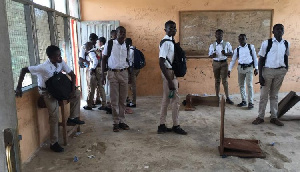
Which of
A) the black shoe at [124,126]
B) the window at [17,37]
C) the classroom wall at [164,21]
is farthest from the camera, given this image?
the classroom wall at [164,21]

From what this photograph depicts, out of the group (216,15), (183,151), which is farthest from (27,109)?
(216,15)

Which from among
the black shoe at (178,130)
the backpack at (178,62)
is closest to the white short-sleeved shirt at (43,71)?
the backpack at (178,62)

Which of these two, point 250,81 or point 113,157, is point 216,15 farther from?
point 113,157

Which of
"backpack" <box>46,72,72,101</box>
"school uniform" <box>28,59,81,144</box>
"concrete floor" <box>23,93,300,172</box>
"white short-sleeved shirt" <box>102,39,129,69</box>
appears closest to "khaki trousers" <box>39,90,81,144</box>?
"school uniform" <box>28,59,81,144</box>

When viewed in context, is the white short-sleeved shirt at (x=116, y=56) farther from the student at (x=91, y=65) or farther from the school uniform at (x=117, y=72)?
the student at (x=91, y=65)

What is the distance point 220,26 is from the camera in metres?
6.87

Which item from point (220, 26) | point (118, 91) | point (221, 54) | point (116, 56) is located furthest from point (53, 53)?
point (220, 26)

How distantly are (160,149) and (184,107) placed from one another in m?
2.44

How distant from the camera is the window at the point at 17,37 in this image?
10.6 ft

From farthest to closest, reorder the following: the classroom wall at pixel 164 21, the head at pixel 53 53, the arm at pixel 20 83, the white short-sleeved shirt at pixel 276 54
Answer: the classroom wall at pixel 164 21, the white short-sleeved shirt at pixel 276 54, the head at pixel 53 53, the arm at pixel 20 83

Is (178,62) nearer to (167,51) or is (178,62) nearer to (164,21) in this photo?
(167,51)

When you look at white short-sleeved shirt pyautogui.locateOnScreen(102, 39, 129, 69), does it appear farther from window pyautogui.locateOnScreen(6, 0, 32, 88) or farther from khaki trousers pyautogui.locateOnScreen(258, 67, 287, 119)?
khaki trousers pyautogui.locateOnScreen(258, 67, 287, 119)

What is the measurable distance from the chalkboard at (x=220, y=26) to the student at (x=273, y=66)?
2.63 meters

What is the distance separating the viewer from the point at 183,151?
3.52 metres
